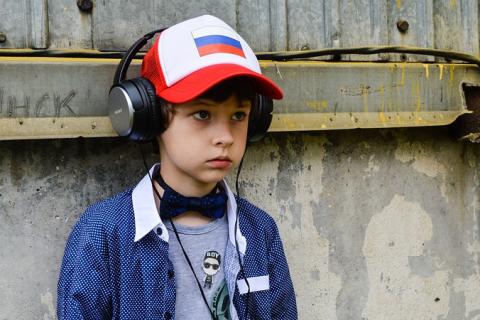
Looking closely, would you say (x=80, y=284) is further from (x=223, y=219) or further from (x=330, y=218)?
(x=330, y=218)

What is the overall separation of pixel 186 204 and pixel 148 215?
10 cm

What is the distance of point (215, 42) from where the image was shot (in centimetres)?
168

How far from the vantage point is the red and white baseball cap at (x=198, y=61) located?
1615 millimetres

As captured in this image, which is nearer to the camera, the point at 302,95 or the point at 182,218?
the point at 182,218

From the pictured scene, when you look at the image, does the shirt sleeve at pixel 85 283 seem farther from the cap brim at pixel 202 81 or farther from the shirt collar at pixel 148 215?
the cap brim at pixel 202 81

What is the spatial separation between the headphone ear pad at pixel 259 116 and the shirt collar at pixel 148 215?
0.65 ft

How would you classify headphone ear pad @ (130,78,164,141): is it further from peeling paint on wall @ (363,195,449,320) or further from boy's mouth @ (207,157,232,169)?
peeling paint on wall @ (363,195,449,320)

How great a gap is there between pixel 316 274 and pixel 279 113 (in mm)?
571

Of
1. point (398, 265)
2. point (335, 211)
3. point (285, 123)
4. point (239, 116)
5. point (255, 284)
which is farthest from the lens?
point (398, 265)

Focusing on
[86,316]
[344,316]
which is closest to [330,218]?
[344,316]

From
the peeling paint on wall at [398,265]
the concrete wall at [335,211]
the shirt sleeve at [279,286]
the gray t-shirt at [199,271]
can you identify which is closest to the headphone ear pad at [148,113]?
the gray t-shirt at [199,271]

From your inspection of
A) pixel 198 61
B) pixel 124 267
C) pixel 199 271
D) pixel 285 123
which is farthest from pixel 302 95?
pixel 124 267

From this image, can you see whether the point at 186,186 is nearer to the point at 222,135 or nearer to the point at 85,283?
the point at 222,135

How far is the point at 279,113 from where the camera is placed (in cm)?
212
